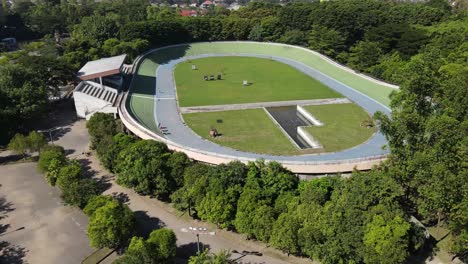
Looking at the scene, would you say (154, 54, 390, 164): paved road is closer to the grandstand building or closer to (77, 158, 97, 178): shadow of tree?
the grandstand building

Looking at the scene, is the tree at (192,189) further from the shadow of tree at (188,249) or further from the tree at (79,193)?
the tree at (79,193)

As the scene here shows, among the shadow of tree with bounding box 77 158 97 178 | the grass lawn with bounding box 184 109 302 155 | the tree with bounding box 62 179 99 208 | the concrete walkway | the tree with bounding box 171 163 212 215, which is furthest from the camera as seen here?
the concrete walkway

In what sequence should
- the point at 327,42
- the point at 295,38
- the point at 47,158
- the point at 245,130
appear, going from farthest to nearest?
the point at 295,38, the point at 327,42, the point at 245,130, the point at 47,158

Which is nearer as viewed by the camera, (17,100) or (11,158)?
(11,158)

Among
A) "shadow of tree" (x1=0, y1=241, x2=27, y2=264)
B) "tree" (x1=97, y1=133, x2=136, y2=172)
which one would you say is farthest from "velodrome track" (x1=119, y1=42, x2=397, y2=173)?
"shadow of tree" (x1=0, y1=241, x2=27, y2=264)

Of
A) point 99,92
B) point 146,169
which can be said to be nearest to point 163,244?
point 146,169

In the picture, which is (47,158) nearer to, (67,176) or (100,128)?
(67,176)
